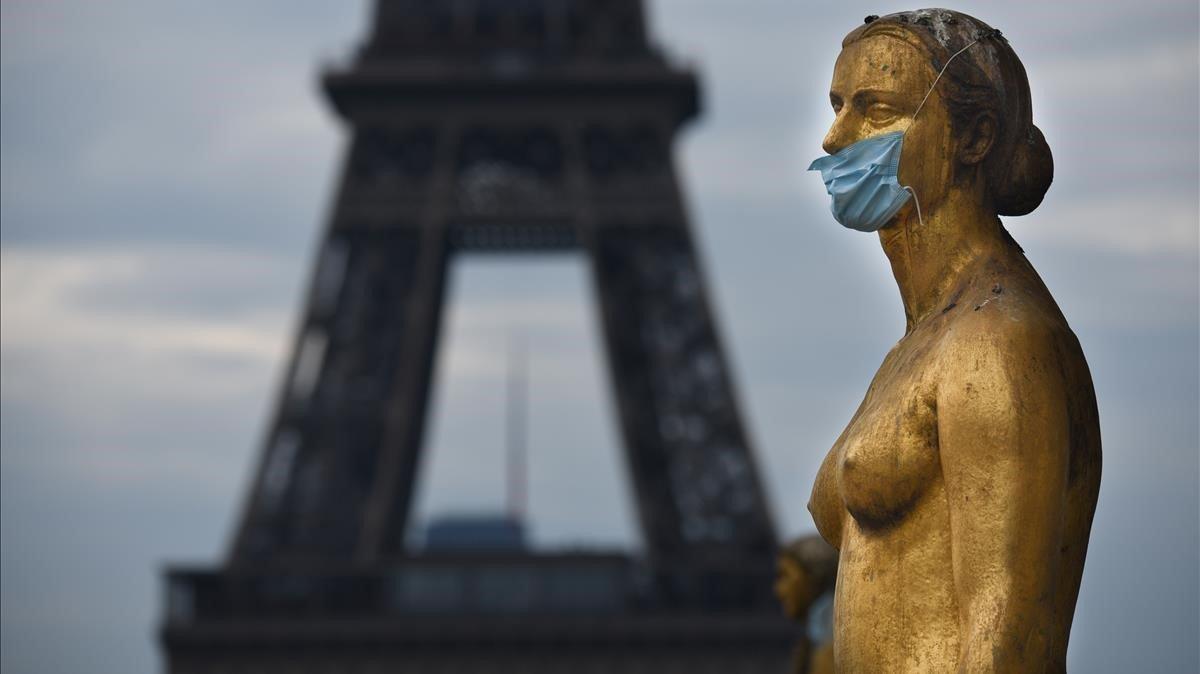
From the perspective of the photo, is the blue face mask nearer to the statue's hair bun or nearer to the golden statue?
the golden statue

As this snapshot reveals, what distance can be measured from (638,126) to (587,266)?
118 inches

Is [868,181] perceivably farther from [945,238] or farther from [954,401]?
[954,401]

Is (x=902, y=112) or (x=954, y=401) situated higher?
(x=902, y=112)

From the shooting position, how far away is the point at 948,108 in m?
4.87

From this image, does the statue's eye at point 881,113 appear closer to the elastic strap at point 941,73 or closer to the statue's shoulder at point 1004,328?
the elastic strap at point 941,73

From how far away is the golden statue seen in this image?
4453 mm

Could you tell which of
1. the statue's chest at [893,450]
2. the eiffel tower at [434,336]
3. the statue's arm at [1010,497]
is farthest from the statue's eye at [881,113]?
the eiffel tower at [434,336]

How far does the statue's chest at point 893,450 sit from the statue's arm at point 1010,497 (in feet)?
0.48

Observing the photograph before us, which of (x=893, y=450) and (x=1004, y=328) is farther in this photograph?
(x=893, y=450)

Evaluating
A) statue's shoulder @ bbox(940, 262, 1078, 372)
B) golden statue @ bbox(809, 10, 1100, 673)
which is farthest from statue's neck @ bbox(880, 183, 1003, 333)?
statue's shoulder @ bbox(940, 262, 1078, 372)

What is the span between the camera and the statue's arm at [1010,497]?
4.41 metres

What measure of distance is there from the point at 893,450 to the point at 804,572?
3.99 metres

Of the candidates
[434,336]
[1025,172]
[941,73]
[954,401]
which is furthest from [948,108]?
[434,336]

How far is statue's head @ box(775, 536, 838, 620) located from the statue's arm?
13.5 ft
